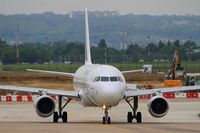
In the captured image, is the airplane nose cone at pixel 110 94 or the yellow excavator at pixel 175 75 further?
the yellow excavator at pixel 175 75

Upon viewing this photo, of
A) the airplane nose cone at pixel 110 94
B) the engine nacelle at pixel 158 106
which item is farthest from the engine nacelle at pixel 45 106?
the engine nacelle at pixel 158 106

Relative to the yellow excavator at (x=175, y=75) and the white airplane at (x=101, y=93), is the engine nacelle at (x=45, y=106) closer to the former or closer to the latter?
the white airplane at (x=101, y=93)

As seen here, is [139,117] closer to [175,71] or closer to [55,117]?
[55,117]

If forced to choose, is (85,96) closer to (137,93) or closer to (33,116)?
(137,93)

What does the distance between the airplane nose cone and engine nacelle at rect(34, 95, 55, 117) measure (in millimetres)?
3406

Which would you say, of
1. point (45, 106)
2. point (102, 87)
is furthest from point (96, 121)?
point (102, 87)

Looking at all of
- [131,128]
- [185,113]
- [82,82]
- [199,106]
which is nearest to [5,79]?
[199,106]

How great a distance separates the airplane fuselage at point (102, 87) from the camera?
4569 centimetres

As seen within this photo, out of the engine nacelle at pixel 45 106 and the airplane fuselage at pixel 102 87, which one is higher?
the airplane fuselage at pixel 102 87

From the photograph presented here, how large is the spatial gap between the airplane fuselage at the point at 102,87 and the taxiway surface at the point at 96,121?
1256 millimetres

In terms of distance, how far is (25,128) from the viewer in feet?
132

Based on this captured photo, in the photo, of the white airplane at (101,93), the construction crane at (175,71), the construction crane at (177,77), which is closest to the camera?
the white airplane at (101,93)

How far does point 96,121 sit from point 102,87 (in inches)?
203

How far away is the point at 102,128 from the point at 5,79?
263ft
